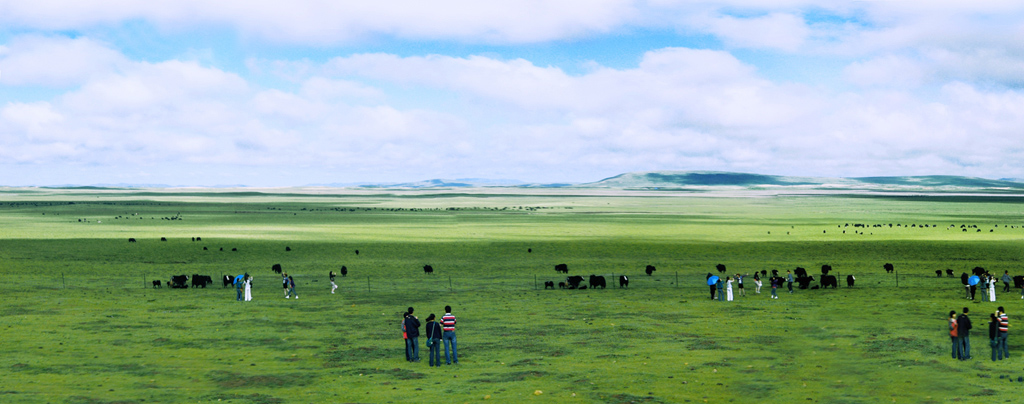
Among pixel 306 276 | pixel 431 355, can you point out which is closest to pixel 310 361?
pixel 431 355

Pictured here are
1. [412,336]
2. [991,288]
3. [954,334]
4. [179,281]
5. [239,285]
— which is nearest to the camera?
[954,334]

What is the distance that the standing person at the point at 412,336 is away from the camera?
75.1ft

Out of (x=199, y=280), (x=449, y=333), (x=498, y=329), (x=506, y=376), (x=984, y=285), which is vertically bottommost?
(x=506, y=376)

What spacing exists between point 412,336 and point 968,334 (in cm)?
1652

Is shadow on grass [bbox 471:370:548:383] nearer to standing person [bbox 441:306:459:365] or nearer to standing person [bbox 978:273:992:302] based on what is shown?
standing person [bbox 441:306:459:365]

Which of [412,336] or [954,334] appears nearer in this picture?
[954,334]

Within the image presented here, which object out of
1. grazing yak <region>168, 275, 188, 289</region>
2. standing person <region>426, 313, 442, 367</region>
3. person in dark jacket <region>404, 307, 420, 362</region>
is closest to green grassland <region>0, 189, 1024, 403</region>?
standing person <region>426, 313, 442, 367</region>

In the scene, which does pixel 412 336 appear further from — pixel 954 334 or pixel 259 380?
pixel 954 334

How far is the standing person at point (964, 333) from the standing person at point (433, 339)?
15085mm

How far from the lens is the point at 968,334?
22.9m

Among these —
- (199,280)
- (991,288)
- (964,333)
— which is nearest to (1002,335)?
(964,333)

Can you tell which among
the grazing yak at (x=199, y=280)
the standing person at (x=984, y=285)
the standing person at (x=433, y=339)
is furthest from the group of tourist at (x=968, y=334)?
the grazing yak at (x=199, y=280)

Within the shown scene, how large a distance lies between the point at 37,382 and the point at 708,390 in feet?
58.9

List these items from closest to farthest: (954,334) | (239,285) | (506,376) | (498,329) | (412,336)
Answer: (506,376)
(954,334)
(412,336)
(498,329)
(239,285)
